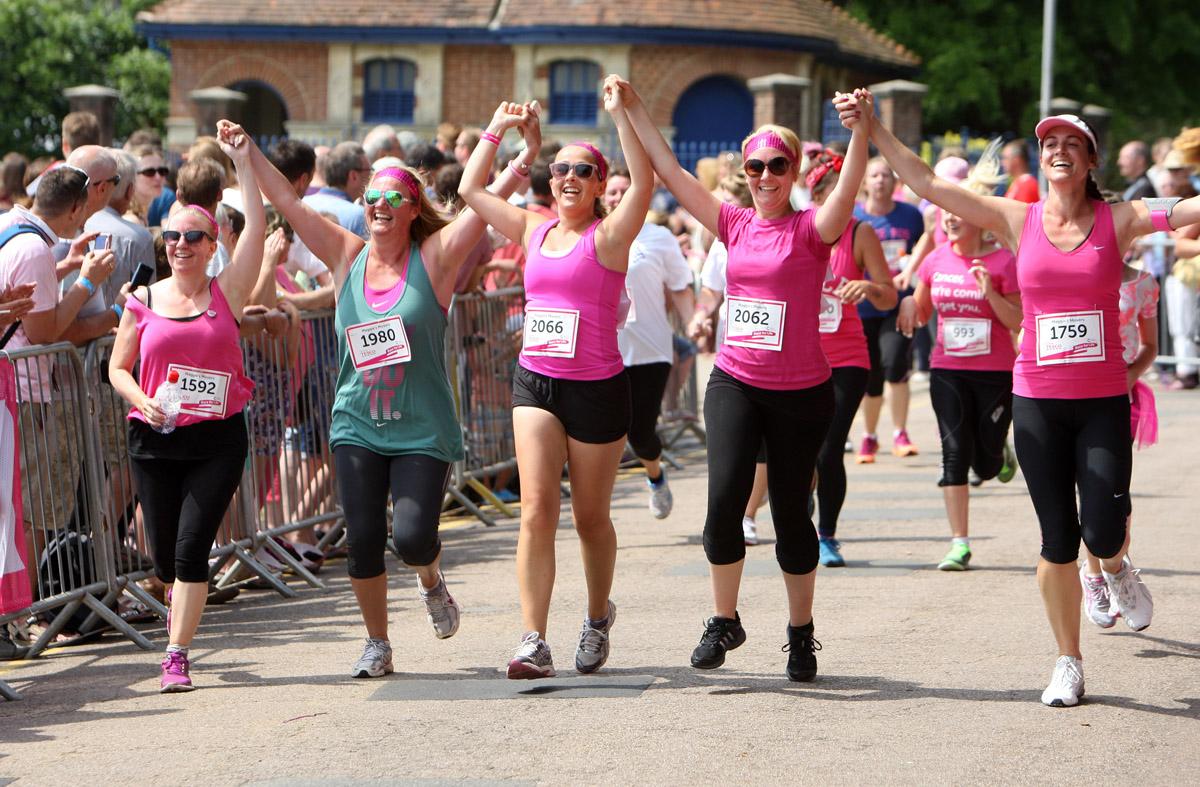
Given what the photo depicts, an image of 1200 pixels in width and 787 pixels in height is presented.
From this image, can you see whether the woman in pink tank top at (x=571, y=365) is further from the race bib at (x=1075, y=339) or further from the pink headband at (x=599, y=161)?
the race bib at (x=1075, y=339)

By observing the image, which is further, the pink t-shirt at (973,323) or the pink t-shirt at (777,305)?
the pink t-shirt at (973,323)

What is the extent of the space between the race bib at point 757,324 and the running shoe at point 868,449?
7.00 m

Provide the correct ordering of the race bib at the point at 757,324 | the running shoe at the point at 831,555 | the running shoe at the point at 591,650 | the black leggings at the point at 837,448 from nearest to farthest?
the race bib at the point at 757,324 → the running shoe at the point at 591,650 → the black leggings at the point at 837,448 → the running shoe at the point at 831,555

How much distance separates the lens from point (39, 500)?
7.76 metres

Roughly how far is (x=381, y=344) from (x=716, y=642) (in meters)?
1.66

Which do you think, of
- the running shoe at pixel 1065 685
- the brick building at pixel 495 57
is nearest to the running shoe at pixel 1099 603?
the running shoe at pixel 1065 685

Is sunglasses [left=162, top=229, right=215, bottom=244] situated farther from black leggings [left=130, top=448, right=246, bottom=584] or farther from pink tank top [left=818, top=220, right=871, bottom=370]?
pink tank top [left=818, top=220, right=871, bottom=370]

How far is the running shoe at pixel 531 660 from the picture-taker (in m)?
6.78

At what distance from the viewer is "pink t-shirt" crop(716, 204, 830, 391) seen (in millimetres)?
6746

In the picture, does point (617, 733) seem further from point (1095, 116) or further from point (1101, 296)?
point (1095, 116)

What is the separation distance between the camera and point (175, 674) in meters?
6.98

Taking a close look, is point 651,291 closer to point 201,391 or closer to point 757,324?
point 757,324

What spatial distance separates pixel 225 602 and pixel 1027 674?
13.3 ft

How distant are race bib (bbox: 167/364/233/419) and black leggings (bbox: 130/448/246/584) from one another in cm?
19
